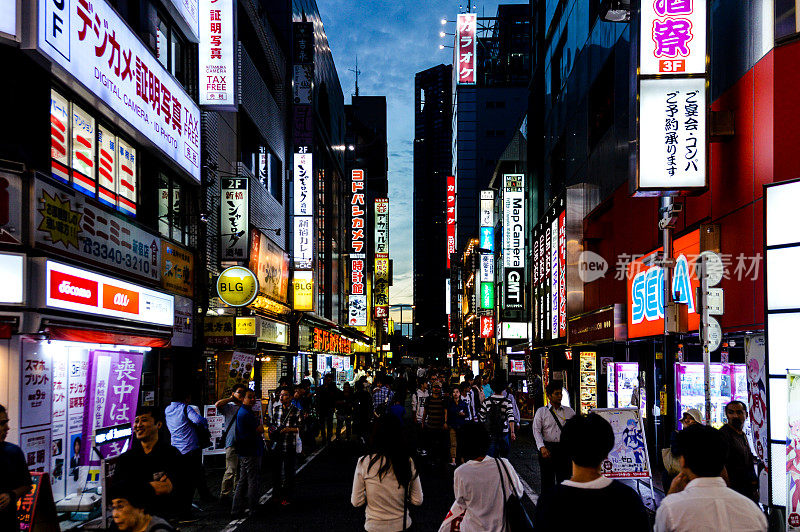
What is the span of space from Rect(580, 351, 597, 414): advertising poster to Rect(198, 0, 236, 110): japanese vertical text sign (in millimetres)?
15030

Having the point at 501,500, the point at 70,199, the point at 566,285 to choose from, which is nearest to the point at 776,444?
the point at 501,500

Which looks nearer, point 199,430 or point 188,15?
point 199,430

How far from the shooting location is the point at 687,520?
4.08 metres

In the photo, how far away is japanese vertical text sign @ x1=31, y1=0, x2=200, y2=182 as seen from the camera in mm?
11051

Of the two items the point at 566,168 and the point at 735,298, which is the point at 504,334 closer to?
the point at 566,168

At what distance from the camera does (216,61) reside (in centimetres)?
1956

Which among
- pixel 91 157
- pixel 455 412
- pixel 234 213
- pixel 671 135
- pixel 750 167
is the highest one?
pixel 671 135

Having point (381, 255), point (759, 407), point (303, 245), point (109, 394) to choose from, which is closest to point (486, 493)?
point (759, 407)

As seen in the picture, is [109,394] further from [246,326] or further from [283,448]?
[246,326]

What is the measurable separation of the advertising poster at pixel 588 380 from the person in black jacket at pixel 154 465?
20145 millimetres

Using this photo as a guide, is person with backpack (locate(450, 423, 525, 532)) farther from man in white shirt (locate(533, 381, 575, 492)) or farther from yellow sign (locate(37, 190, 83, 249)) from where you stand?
yellow sign (locate(37, 190, 83, 249))

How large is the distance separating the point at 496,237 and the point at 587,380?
40300 millimetres

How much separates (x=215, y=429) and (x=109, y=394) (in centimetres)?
452

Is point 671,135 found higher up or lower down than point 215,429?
higher up
